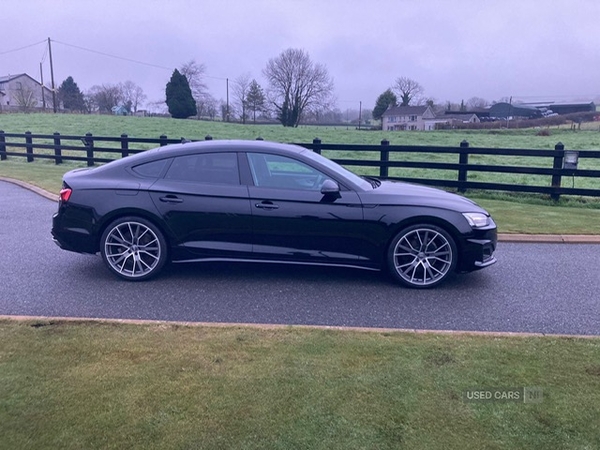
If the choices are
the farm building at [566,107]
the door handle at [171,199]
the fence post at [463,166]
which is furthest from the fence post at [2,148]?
the farm building at [566,107]

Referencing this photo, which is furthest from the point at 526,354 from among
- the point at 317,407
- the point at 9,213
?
the point at 9,213

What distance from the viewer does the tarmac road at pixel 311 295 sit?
14.3 feet

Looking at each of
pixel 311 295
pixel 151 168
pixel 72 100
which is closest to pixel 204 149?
pixel 151 168

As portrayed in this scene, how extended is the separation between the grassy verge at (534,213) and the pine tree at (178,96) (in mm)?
47978

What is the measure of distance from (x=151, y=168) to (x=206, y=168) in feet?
1.96

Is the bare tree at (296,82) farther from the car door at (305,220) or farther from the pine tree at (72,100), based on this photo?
the car door at (305,220)

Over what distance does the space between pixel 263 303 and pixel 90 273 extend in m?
2.15

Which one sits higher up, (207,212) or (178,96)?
(178,96)

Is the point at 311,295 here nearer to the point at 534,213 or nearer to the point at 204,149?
the point at 204,149

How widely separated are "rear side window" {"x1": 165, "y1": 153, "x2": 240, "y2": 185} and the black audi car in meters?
0.01

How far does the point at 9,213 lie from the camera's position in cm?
888

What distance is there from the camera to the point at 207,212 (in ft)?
17.4

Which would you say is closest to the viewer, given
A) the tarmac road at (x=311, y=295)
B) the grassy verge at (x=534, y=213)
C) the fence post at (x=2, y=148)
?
the tarmac road at (x=311, y=295)

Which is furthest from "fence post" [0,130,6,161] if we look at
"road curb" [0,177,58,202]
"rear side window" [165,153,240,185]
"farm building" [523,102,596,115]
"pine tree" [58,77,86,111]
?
"pine tree" [58,77,86,111]
